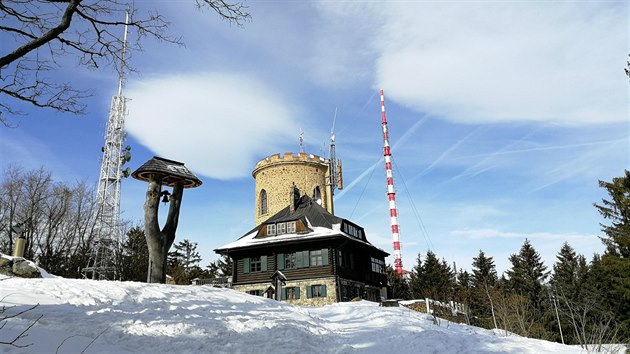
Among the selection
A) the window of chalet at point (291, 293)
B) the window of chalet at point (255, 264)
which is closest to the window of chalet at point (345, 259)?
the window of chalet at point (291, 293)

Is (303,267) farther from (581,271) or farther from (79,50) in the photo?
(581,271)

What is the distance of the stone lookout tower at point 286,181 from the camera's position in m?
44.6

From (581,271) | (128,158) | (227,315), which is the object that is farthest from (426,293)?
(227,315)

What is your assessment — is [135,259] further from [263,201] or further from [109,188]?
[263,201]

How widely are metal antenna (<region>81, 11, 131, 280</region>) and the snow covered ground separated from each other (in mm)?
22351

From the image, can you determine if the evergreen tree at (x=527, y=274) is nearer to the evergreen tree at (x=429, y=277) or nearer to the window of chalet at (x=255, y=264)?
the evergreen tree at (x=429, y=277)

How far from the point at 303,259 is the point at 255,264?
12.7 feet

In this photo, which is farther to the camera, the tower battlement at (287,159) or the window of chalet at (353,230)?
the tower battlement at (287,159)

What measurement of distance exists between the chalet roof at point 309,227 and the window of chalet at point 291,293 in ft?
10.7

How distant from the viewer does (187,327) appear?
10.1 metres

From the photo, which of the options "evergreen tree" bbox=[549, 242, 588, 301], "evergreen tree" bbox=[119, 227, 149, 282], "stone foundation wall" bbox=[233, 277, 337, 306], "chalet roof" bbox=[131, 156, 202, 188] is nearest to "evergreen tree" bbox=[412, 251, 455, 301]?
"evergreen tree" bbox=[549, 242, 588, 301]

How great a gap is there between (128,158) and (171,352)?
30910 millimetres

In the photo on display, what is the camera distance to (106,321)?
9.72 m

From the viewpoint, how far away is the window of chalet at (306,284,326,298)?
101 feet
